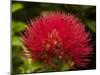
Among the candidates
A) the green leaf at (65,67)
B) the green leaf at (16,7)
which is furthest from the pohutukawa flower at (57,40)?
the green leaf at (16,7)

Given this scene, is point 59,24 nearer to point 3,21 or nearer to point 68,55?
point 68,55

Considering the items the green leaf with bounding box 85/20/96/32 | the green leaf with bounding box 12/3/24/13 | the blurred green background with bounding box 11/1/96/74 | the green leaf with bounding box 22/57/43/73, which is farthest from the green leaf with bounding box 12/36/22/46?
the green leaf with bounding box 85/20/96/32


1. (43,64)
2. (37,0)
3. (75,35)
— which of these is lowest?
(43,64)

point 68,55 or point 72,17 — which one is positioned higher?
point 72,17

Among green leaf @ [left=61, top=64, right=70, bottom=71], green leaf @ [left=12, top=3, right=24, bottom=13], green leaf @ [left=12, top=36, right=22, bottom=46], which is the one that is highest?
green leaf @ [left=12, top=3, right=24, bottom=13]

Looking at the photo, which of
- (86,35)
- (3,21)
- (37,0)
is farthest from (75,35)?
(3,21)

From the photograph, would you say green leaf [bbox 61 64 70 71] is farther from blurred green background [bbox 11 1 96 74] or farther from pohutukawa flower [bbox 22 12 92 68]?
blurred green background [bbox 11 1 96 74]

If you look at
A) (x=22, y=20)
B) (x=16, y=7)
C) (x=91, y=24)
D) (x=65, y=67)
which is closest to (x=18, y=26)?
(x=22, y=20)

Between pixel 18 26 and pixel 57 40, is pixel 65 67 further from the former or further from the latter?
pixel 18 26

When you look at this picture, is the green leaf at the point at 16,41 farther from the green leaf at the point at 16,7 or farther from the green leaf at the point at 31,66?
the green leaf at the point at 16,7
